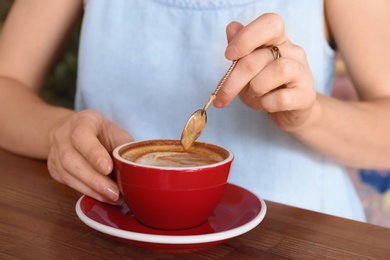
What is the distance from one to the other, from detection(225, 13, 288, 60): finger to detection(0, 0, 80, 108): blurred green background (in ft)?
6.51

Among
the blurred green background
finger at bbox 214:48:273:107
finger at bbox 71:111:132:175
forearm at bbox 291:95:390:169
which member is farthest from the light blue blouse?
the blurred green background

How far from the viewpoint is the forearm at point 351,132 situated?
38.1 inches

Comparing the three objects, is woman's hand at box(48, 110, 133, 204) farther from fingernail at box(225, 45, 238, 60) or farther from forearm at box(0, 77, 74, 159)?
fingernail at box(225, 45, 238, 60)

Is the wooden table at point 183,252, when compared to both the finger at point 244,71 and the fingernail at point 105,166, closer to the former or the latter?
the fingernail at point 105,166

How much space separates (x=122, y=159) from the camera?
28.3 inches

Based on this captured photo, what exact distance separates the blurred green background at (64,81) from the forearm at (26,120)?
5.00 feet

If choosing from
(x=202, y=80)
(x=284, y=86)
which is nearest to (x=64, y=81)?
(x=202, y=80)

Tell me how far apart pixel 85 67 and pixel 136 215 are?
0.58 meters

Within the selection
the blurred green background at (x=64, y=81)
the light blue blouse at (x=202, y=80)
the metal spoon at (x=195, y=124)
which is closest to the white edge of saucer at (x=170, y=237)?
the metal spoon at (x=195, y=124)

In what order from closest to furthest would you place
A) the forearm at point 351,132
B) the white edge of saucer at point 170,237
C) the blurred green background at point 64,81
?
the white edge of saucer at point 170,237
the forearm at point 351,132
the blurred green background at point 64,81

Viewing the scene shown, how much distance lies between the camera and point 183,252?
2.25ft

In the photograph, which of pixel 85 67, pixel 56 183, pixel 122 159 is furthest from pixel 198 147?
pixel 85 67

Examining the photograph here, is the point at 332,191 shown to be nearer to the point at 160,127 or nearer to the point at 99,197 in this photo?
the point at 160,127

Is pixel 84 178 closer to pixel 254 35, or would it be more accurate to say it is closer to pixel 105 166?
pixel 105 166
